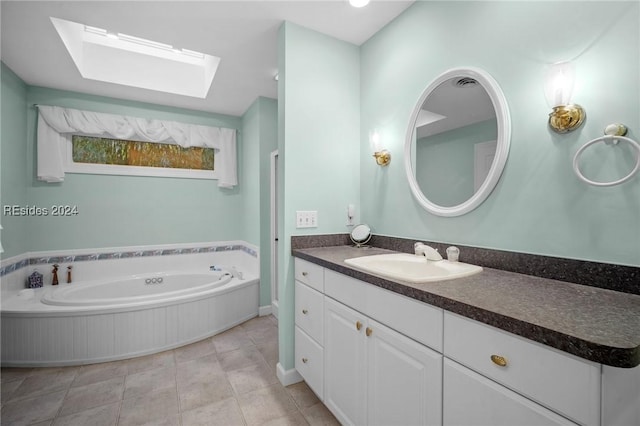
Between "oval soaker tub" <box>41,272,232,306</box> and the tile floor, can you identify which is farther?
"oval soaker tub" <box>41,272,232,306</box>

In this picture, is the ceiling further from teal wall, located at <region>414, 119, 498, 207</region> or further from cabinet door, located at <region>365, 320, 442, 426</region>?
cabinet door, located at <region>365, 320, 442, 426</region>

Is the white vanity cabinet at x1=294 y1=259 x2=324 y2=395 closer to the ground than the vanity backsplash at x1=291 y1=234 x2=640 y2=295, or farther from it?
closer to the ground

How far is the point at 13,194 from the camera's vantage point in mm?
2621

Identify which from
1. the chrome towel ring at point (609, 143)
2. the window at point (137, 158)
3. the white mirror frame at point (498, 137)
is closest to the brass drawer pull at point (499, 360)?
the chrome towel ring at point (609, 143)

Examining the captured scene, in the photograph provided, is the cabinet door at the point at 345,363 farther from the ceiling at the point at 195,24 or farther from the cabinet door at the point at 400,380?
the ceiling at the point at 195,24

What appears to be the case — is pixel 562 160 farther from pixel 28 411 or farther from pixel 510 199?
pixel 28 411

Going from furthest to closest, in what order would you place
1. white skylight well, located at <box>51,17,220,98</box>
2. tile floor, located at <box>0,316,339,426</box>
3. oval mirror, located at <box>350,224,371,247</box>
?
white skylight well, located at <box>51,17,220,98</box> → oval mirror, located at <box>350,224,371,247</box> → tile floor, located at <box>0,316,339,426</box>

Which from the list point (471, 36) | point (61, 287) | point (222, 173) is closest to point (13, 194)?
point (61, 287)

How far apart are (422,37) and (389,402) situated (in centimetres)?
207

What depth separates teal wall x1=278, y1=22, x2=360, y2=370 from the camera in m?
1.97

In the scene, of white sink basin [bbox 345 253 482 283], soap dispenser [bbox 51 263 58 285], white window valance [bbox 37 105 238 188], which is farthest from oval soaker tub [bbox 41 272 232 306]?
white sink basin [bbox 345 253 482 283]

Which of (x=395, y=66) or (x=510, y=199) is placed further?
(x=395, y=66)

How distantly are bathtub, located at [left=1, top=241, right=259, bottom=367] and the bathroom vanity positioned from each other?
64.9 inches

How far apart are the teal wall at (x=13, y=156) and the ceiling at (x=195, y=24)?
22 cm
